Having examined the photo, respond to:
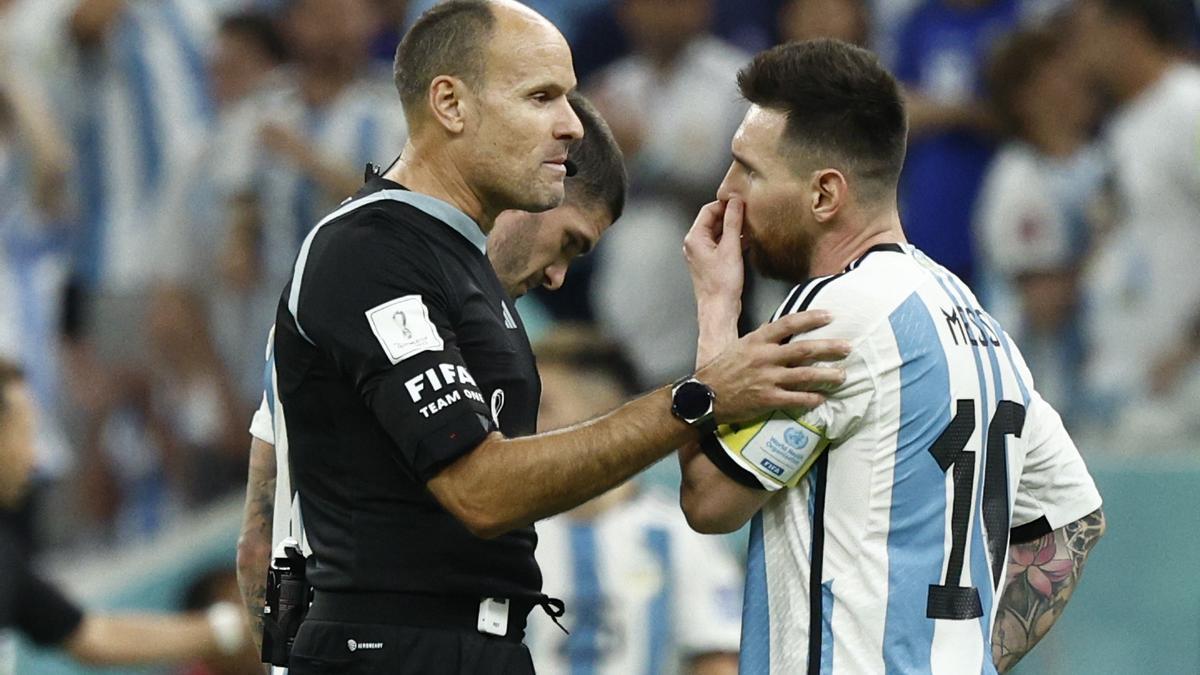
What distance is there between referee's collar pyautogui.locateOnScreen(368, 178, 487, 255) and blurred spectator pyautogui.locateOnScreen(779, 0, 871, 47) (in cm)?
396

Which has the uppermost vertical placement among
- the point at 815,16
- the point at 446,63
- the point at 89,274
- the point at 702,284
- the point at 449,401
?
the point at 815,16

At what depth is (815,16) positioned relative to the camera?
24.1 ft

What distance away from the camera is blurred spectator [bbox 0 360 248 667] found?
20.2ft

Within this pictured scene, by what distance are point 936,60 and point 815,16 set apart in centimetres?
51

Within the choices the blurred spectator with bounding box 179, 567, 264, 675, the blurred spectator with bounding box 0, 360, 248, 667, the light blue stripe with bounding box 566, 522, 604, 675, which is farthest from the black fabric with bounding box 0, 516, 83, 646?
the light blue stripe with bounding box 566, 522, 604, 675

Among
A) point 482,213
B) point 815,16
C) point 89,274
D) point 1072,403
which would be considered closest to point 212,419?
point 89,274

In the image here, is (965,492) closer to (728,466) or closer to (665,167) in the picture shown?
(728,466)

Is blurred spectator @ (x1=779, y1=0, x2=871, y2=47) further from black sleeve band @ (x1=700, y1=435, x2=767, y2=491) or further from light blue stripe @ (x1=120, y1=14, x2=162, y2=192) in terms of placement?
black sleeve band @ (x1=700, y1=435, x2=767, y2=491)

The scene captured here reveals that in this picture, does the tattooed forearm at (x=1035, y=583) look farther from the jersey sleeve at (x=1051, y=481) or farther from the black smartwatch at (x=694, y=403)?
the black smartwatch at (x=694, y=403)

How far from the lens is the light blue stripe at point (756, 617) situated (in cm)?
333

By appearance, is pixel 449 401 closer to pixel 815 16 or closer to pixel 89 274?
pixel 815 16

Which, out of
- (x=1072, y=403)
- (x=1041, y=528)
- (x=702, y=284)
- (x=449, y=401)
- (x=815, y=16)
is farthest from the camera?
(x=815, y=16)

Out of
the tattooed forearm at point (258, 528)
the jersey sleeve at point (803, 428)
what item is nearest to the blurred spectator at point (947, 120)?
the tattooed forearm at point (258, 528)

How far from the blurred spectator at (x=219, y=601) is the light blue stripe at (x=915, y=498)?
379 cm
